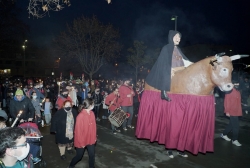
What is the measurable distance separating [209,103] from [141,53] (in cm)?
2958

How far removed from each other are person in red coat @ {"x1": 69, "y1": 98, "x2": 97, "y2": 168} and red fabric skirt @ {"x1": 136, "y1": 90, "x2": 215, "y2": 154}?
5.11ft

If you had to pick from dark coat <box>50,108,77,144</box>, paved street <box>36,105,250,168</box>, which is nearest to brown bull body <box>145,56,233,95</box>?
paved street <box>36,105,250,168</box>

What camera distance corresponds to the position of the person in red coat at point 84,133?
484cm

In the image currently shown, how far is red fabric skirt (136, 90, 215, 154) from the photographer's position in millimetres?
4655

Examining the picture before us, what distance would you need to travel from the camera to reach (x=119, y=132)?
28.8 ft

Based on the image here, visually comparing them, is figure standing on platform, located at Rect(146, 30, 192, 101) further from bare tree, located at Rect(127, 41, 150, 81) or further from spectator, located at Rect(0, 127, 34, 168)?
bare tree, located at Rect(127, 41, 150, 81)

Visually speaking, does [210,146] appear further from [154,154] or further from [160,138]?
[154,154]

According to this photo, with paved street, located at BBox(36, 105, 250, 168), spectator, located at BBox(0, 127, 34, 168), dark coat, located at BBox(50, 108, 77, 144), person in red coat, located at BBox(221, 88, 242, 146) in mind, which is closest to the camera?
spectator, located at BBox(0, 127, 34, 168)

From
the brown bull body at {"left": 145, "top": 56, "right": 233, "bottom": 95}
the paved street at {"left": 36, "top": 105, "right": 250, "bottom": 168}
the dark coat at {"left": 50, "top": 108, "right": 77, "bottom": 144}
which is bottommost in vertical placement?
the paved street at {"left": 36, "top": 105, "right": 250, "bottom": 168}

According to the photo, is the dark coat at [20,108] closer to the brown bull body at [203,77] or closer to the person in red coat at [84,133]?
the person in red coat at [84,133]

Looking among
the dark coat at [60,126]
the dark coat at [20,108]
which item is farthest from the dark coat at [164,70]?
the dark coat at [20,108]

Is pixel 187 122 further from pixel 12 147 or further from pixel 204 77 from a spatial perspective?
pixel 12 147

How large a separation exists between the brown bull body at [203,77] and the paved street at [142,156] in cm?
207

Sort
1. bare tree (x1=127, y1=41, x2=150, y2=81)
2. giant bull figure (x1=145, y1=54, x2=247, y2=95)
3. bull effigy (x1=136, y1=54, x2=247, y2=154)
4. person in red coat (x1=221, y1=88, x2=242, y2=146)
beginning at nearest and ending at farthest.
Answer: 1. giant bull figure (x1=145, y1=54, x2=247, y2=95)
2. bull effigy (x1=136, y1=54, x2=247, y2=154)
3. person in red coat (x1=221, y1=88, x2=242, y2=146)
4. bare tree (x1=127, y1=41, x2=150, y2=81)
